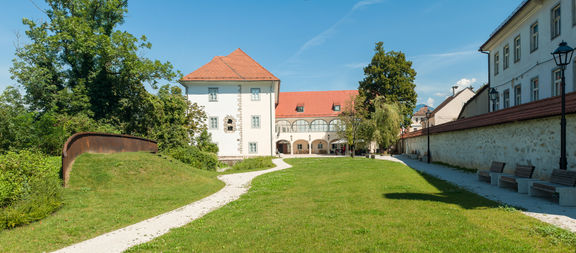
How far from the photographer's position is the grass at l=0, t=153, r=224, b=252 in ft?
22.1

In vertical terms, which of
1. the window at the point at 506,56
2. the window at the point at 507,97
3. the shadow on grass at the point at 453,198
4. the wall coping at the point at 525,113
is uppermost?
the window at the point at 506,56

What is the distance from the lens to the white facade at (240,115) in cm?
3662

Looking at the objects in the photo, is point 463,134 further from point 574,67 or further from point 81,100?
point 81,100

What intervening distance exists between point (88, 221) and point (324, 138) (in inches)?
1691

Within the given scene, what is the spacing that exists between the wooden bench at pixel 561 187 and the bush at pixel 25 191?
41.3ft

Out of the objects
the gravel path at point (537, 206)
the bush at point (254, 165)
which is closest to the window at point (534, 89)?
the gravel path at point (537, 206)

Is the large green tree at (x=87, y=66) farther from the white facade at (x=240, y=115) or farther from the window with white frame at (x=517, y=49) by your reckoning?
the window with white frame at (x=517, y=49)

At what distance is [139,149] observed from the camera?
66.2 feet

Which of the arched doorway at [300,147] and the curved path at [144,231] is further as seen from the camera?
the arched doorway at [300,147]

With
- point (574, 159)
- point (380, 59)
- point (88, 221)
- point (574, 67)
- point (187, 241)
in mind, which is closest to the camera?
point (187, 241)

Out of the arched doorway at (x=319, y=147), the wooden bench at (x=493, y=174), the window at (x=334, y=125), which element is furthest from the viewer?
the arched doorway at (x=319, y=147)

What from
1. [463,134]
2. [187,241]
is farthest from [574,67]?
[187,241]

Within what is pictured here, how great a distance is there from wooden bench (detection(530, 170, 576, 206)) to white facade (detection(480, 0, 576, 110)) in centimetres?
768

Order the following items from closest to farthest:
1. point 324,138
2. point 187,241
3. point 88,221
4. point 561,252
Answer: point 561,252 → point 187,241 → point 88,221 → point 324,138
